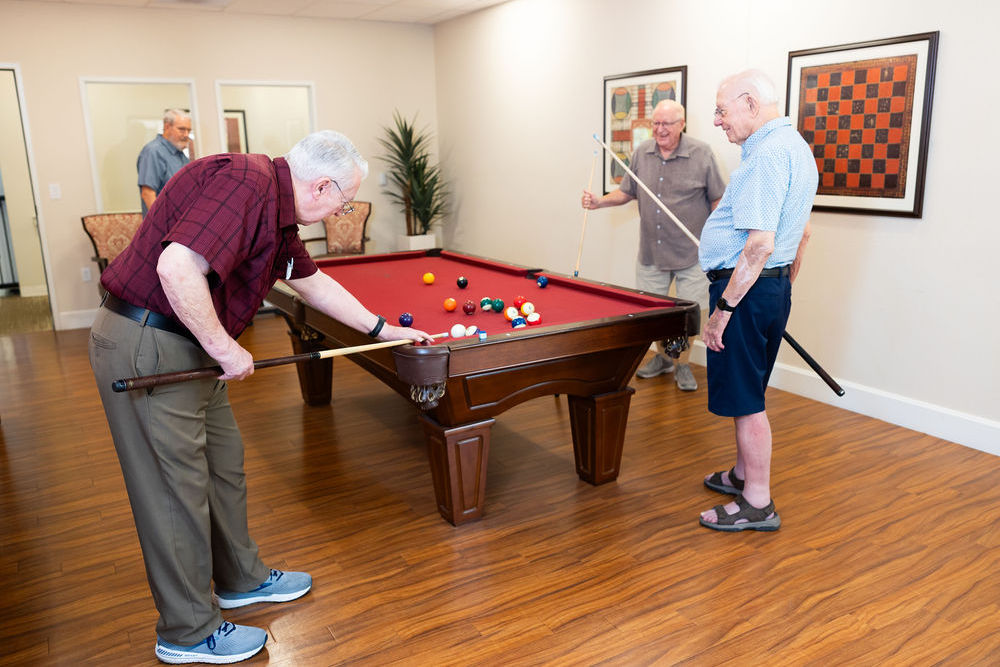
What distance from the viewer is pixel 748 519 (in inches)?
107

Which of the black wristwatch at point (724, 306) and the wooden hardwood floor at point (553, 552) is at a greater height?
the black wristwatch at point (724, 306)

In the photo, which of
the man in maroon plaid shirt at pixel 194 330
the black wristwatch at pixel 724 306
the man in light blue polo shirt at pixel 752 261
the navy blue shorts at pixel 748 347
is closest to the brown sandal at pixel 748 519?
the man in light blue polo shirt at pixel 752 261

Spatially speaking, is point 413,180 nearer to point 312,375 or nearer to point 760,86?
point 312,375

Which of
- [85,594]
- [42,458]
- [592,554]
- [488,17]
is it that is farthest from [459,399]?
[488,17]

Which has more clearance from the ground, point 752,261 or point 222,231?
point 222,231

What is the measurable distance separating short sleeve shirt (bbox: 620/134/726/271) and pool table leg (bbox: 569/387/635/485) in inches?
60.3

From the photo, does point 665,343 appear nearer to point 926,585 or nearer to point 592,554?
point 592,554

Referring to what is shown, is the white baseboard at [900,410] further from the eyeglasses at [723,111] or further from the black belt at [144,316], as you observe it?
the black belt at [144,316]

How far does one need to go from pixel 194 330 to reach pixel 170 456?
362 mm

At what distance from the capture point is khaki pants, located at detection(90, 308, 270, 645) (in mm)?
1855

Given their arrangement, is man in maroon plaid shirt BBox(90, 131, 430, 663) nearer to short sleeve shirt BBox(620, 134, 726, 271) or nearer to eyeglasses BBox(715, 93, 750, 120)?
eyeglasses BBox(715, 93, 750, 120)

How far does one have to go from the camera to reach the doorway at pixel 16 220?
23.7 feet

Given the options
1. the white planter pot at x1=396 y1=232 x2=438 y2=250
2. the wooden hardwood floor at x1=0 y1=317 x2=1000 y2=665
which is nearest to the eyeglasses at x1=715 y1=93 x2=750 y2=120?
the wooden hardwood floor at x1=0 y1=317 x2=1000 y2=665

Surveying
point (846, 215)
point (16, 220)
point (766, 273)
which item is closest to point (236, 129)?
point (16, 220)
